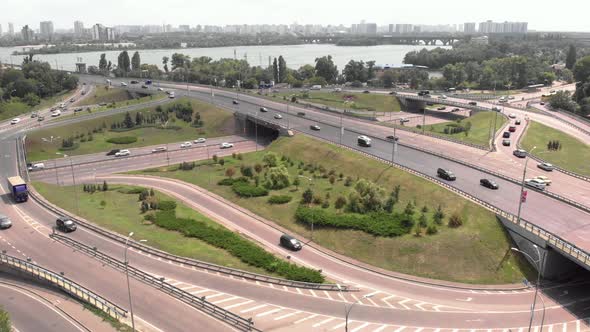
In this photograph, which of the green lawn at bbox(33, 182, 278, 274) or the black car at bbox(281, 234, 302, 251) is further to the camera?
the black car at bbox(281, 234, 302, 251)

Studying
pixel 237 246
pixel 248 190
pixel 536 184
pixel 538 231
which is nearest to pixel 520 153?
pixel 536 184

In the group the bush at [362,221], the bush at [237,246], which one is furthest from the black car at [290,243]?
the bush at [362,221]

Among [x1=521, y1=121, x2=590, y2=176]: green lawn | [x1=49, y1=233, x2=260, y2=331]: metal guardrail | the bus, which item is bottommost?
[x1=49, y1=233, x2=260, y2=331]: metal guardrail

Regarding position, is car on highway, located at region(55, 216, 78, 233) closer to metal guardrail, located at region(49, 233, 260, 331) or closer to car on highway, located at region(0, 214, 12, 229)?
metal guardrail, located at region(49, 233, 260, 331)

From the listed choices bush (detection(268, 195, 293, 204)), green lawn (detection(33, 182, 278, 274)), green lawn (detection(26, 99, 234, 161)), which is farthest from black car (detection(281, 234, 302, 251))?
green lawn (detection(26, 99, 234, 161))

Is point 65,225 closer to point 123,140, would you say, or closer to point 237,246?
point 237,246
